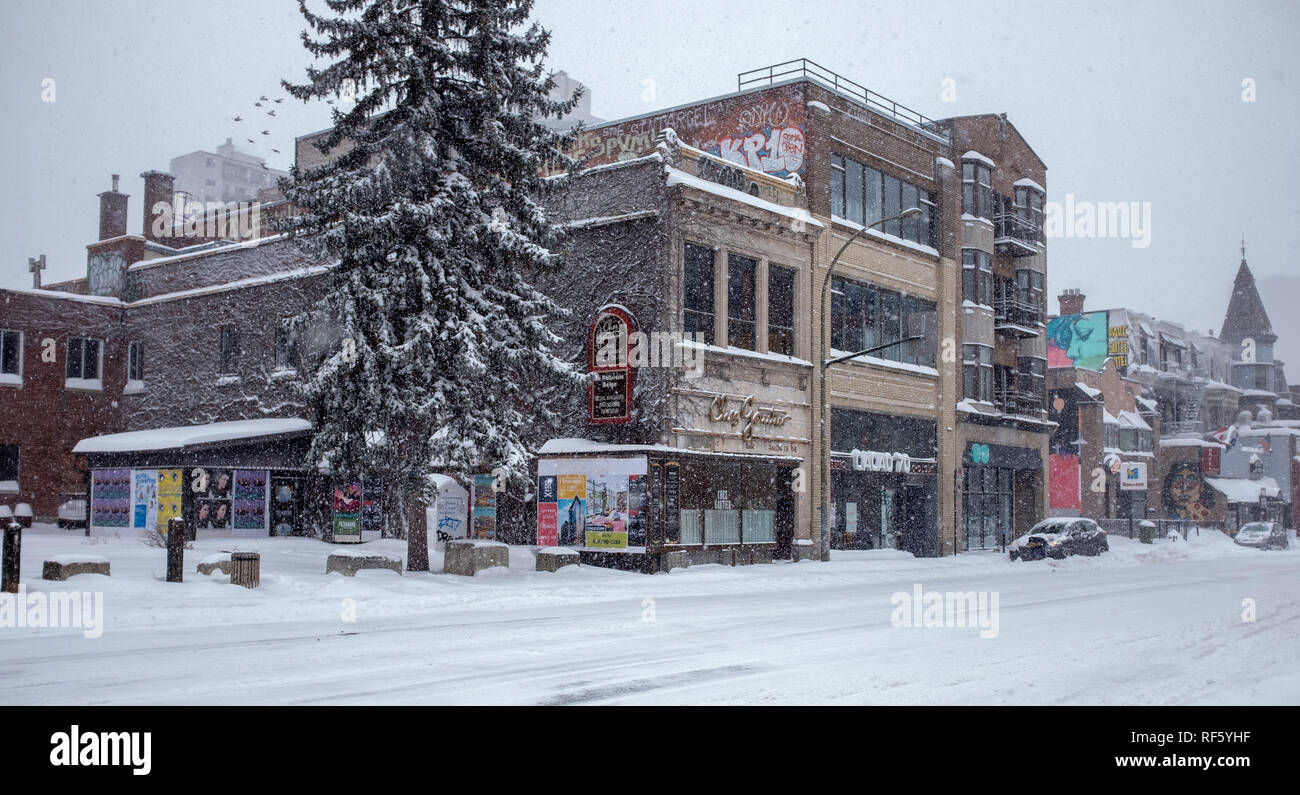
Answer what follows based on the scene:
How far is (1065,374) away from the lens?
56.4m

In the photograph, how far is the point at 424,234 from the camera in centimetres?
2291

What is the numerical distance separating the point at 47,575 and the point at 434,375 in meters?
8.27

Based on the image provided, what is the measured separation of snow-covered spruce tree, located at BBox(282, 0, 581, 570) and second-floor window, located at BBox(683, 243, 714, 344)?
223 inches

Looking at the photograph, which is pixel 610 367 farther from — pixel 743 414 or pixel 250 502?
pixel 250 502

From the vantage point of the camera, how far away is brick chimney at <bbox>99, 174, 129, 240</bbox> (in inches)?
1826

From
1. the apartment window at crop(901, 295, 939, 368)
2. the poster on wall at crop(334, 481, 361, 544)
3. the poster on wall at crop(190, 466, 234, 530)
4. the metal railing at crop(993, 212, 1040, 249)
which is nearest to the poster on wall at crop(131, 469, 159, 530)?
the poster on wall at crop(190, 466, 234, 530)

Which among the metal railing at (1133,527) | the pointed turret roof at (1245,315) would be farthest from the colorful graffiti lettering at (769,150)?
the pointed turret roof at (1245,315)

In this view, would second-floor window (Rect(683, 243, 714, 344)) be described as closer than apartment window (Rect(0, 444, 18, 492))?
Yes

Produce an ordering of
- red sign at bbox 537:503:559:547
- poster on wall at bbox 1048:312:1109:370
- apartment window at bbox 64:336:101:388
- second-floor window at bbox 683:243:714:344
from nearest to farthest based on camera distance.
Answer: red sign at bbox 537:503:559:547
second-floor window at bbox 683:243:714:344
apartment window at bbox 64:336:101:388
poster on wall at bbox 1048:312:1109:370

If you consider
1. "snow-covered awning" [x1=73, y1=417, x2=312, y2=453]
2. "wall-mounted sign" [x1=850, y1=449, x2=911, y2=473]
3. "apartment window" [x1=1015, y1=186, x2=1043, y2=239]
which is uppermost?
"apartment window" [x1=1015, y1=186, x2=1043, y2=239]

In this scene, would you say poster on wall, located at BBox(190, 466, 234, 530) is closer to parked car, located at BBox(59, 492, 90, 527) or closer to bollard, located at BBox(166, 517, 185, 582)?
parked car, located at BBox(59, 492, 90, 527)

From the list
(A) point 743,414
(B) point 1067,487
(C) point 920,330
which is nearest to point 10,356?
(A) point 743,414

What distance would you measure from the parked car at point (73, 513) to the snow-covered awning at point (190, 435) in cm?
188
